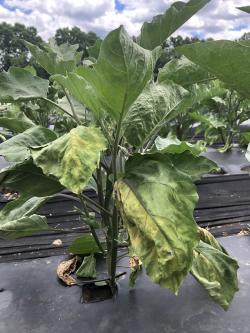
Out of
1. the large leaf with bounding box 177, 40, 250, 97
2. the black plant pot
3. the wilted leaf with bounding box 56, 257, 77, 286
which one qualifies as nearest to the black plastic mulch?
the wilted leaf with bounding box 56, 257, 77, 286

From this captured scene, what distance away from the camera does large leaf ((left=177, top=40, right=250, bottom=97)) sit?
569 mm

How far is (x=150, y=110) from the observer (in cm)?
85

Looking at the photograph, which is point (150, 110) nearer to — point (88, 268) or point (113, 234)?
point (113, 234)

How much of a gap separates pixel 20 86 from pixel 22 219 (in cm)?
31

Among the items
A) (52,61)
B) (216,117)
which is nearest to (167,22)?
(52,61)

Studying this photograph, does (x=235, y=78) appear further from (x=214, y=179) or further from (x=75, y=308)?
(x=214, y=179)

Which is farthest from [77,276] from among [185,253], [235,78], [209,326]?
[235,78]

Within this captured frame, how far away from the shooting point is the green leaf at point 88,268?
105 cm

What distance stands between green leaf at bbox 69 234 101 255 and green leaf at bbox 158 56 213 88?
1.52 ft

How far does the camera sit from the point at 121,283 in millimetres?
1034

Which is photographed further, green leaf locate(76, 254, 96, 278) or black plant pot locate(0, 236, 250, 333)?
green leaf locate(76, 254, 96, 278)

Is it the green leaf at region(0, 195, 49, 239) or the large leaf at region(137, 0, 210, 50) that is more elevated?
the large leaf at region(137, 0, 210, 50)

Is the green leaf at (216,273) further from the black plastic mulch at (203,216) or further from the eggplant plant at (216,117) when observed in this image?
the eggplant plant at (216,117)

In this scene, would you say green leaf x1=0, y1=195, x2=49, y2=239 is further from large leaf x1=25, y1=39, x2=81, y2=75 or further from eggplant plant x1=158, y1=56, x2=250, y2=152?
eggplant plant x1=158, y1=56, x2=250, y2=152
